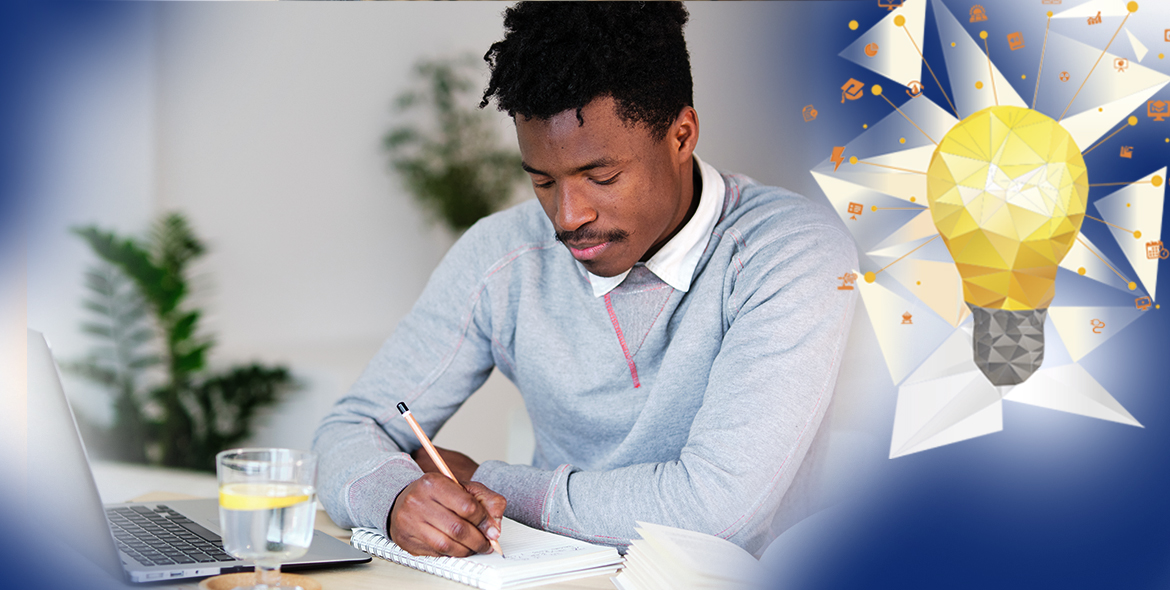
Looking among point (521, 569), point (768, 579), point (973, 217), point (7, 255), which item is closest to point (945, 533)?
point (768, 579)

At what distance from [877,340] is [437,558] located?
63cm

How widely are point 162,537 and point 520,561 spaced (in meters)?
0.43

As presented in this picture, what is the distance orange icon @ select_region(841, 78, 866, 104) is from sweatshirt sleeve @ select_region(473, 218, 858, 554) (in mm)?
186

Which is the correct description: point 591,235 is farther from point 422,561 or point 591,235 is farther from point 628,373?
point 422,561

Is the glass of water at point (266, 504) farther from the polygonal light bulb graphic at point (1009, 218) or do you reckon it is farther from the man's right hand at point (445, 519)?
the polygonal light bulb graphic at point (1009, 218)

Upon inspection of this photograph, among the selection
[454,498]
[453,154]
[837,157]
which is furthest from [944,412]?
[453,154]

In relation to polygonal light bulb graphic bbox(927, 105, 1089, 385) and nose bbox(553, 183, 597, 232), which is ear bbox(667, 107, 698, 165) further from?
polygonal light bulb graphic bbox(927, 105, 1089, 385)

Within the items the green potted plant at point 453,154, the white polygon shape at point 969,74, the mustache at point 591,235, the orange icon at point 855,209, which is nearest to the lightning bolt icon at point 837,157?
the orange icon at point 855,209

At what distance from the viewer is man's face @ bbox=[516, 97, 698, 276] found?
1.17m

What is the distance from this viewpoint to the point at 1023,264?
1.01 m

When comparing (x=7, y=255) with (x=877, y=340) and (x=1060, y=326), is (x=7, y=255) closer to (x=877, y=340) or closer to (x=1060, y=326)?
(x=877, y=340)

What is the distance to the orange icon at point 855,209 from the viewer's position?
116 centimetres

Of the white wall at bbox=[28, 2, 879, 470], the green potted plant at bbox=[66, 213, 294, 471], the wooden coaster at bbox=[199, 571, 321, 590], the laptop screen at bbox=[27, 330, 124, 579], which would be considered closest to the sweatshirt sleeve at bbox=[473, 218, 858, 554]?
the wooden coaster at bbox=[199, 571, 321, 590]

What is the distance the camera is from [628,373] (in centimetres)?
137
